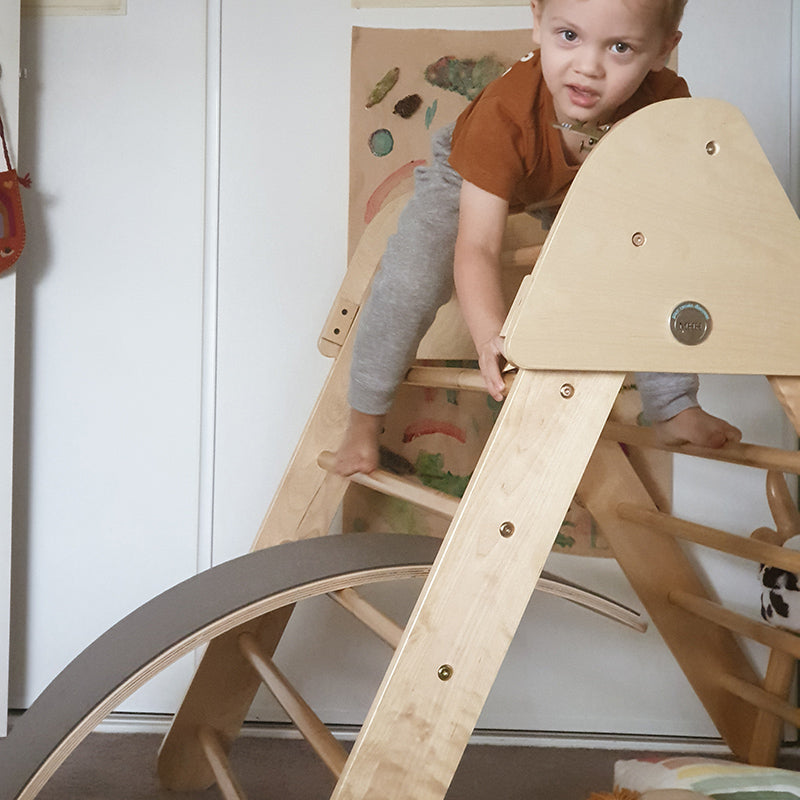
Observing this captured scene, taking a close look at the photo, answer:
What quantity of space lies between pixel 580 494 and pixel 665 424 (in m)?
0.30

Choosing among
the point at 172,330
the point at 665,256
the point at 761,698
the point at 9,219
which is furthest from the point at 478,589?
the point at 9,219

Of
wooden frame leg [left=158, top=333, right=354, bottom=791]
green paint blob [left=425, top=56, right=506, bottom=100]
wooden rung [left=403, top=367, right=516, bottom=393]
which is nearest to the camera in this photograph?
wooden rung [left=403, top=367, right=516, bottom=393]

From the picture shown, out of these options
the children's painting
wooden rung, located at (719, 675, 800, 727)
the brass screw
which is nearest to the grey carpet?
wooden rung, located at (719, 675, 800, 727)

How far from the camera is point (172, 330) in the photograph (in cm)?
176

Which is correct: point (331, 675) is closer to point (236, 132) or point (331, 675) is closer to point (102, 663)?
point (102, 663)

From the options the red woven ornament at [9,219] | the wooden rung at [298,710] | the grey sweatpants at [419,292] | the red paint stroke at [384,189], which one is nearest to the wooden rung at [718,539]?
the grey sweatpants at [419,292]

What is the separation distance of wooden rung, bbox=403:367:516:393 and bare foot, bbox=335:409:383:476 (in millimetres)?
98

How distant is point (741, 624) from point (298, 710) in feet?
2.34

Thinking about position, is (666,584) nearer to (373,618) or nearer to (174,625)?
(373,618)

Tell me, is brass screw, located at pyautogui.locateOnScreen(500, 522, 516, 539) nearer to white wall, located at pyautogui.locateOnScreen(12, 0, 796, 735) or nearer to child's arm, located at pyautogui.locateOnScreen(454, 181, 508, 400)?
child's arm, located at pyautogui.locateOnScreen(454, 181, 508, 400)

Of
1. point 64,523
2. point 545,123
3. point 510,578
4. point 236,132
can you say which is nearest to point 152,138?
point 236,132

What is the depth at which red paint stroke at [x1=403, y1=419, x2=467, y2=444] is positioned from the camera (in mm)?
1737

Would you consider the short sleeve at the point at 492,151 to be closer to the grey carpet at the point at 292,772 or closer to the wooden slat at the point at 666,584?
the wooden slat at the point at 666,584

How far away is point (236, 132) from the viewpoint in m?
1.76
